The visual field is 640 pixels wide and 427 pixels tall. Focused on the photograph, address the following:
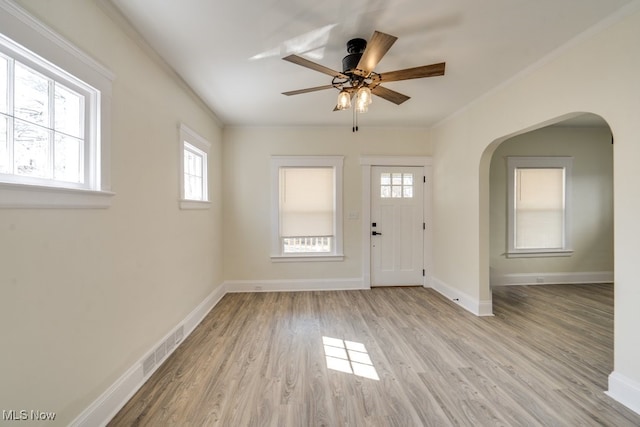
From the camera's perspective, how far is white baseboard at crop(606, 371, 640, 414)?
1.66 metres

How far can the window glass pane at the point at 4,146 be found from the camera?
110 centimetres

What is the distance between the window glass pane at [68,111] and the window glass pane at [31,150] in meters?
0.12

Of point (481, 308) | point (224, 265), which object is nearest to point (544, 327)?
point (481, 308)

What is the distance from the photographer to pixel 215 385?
1925 millimetres

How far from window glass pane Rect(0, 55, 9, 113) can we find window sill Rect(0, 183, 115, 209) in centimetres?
35

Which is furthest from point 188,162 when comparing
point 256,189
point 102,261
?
point 102,261

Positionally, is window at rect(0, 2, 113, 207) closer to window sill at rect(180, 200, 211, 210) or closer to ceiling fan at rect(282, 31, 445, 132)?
window sill at rect(180, 200, 211, 210)

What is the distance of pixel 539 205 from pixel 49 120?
5.98 m

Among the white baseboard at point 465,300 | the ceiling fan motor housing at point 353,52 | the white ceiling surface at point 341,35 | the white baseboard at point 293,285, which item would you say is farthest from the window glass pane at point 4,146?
the white baseboard at point 465,300

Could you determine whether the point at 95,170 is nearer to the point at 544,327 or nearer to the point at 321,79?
the point at 321,79

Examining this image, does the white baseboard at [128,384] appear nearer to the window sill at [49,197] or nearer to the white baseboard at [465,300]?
the window sill at [49,197]

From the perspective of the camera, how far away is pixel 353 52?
78.7 inches

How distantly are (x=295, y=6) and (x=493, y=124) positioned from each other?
250 centimetres

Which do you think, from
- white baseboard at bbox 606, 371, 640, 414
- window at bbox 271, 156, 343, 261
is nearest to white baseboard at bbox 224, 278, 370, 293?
window at bbox 271, 156, 343, 261
